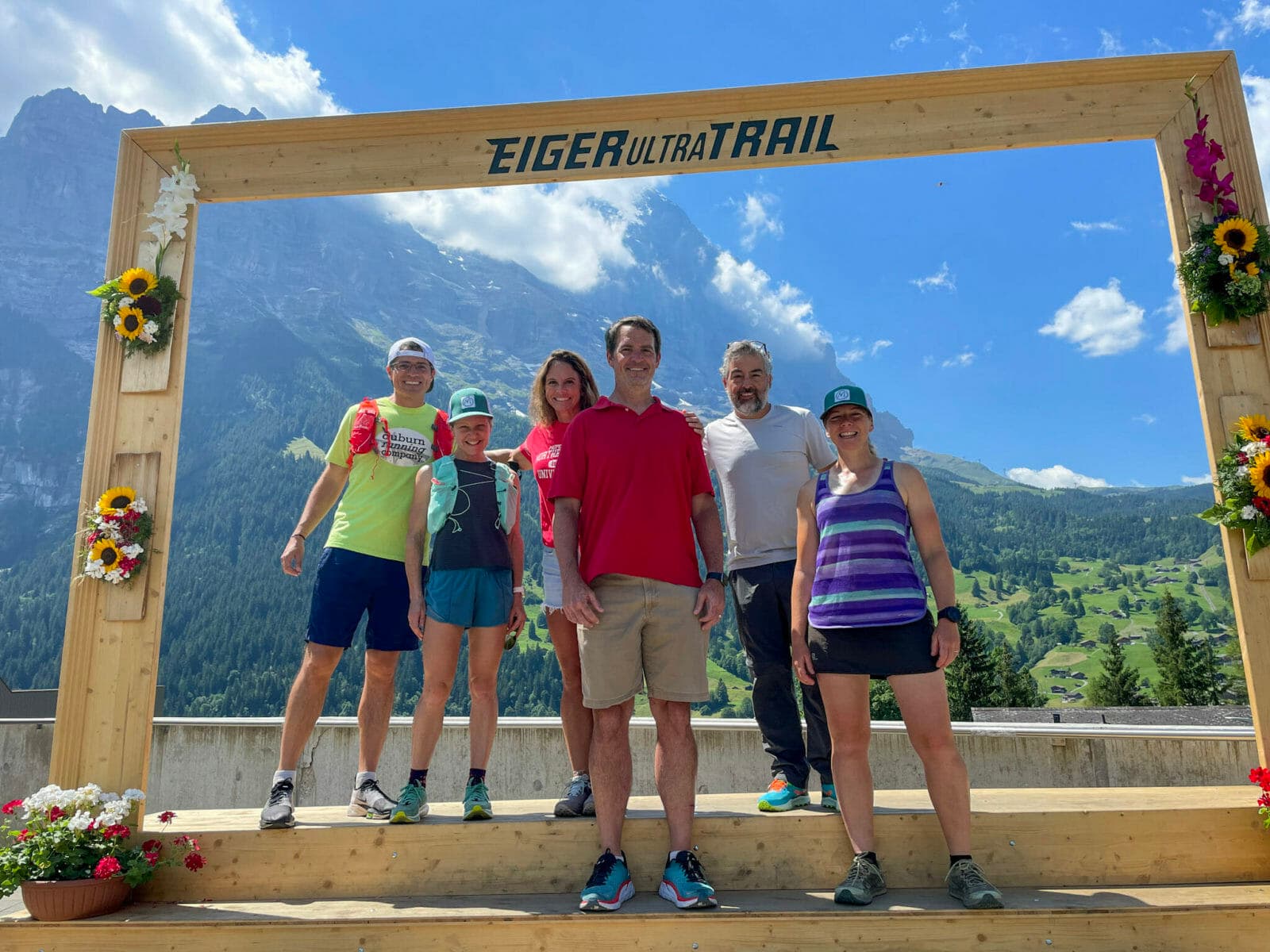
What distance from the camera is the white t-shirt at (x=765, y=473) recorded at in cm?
436

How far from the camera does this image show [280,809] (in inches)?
159

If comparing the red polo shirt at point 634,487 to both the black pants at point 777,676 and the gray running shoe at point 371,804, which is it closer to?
the black pants at point 777,676

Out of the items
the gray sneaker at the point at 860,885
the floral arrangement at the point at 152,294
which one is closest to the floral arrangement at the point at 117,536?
the floral arrangement at the point at 152,294

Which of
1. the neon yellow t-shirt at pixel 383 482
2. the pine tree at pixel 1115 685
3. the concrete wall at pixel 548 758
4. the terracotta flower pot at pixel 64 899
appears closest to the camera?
the terracotta flower pot at pixel 64 899

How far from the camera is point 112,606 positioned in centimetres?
450

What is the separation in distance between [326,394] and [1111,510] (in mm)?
182719

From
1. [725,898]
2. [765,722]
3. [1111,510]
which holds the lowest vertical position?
[725,898]

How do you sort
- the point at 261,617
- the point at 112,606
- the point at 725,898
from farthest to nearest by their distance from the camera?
the point at 261,617
the point at 112,606
the point at 725,898

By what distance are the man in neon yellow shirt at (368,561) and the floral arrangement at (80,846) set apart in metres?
0.49

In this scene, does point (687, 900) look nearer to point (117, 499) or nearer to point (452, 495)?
point (452, 495)

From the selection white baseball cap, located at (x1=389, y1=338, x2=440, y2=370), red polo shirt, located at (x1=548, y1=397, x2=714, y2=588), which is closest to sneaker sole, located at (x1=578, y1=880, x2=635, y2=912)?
red polo shirt, located at (x1=548, y1=397, x2=714, y2=588)

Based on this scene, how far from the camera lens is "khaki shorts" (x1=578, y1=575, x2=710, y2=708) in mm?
3445

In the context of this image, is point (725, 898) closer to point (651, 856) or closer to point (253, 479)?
point (651, 856)

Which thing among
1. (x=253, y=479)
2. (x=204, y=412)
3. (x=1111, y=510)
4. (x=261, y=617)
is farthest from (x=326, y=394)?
(x=1111, y=510)
